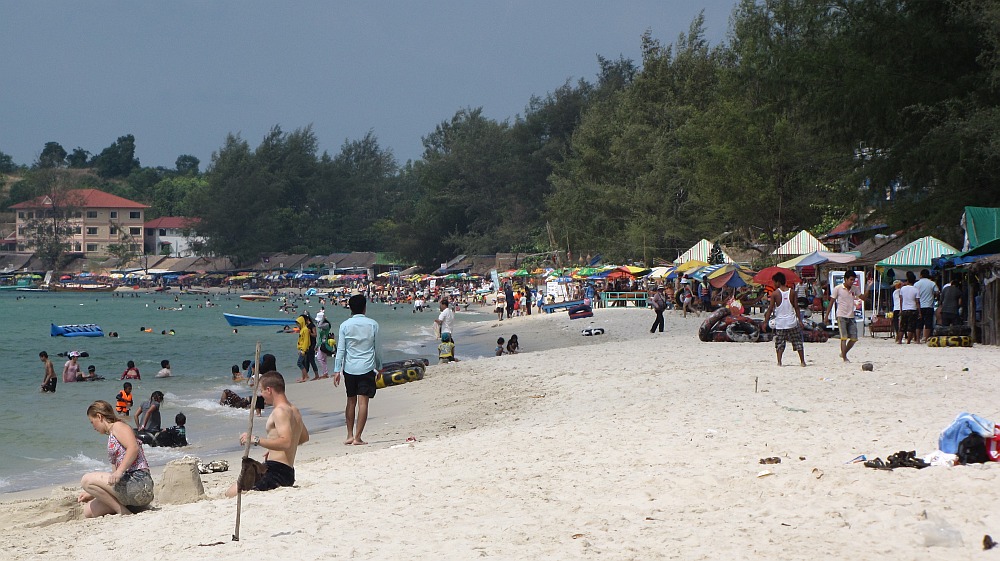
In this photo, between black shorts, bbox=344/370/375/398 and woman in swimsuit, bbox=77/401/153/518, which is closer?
woman in swimsuit, bbox=77/401/153/518

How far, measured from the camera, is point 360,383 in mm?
10703

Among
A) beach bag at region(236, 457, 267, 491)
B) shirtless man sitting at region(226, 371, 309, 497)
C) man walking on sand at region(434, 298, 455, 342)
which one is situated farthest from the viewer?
man walking on sand at region(434, 298, 455, 342)

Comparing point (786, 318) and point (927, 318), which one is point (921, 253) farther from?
point (786, 318)

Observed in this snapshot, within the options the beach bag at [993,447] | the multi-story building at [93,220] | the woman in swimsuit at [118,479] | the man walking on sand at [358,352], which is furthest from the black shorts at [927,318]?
the multi-story building at [93,220]

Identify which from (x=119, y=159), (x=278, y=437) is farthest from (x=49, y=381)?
(x=119, y=159)

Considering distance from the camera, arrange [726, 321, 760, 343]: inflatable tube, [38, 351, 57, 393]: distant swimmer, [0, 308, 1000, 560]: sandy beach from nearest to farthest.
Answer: [0, 308, 1000, 560]: sandy beach, [726, 321, 760, 343]: inflatable tube, [38, 351, 57, 393]: distant swimmer

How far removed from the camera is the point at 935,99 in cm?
2341

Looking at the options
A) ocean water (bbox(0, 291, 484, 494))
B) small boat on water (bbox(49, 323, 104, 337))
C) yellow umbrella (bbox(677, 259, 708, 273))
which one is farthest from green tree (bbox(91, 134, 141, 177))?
yellow umbrella (bbox(677, 259, 708, 273))

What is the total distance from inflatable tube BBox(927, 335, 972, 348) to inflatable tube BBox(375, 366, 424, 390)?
968cm

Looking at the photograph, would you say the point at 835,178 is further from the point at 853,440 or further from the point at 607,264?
the point at 607,264

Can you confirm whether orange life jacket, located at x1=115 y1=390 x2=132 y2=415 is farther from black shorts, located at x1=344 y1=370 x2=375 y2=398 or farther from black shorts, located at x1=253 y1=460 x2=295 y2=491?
black shorts, located at x1=253 y1=460 x2=295 y2=491

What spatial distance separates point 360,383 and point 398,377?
851 centimetres

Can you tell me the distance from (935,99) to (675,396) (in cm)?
1495

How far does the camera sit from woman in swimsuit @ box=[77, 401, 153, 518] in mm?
7828
